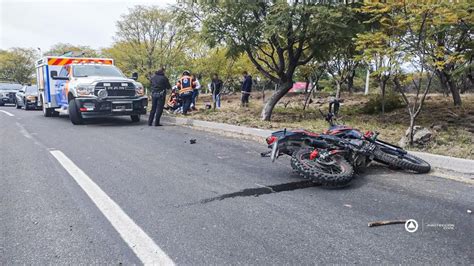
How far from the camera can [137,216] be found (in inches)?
141

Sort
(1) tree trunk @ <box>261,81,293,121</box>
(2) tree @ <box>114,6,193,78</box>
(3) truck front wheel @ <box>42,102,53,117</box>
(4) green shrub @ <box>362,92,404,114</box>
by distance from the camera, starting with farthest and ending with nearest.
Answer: (2) tree @ <box>114,6,193,78</box> < (3) truck front wheel @ <box>42,102,53,117</box> < (4) green shrub @ <box>362,92,404,114</box> < (1) tree trunk @ <box>261,81,293,121</box>

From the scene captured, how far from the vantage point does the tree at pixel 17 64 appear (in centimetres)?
4884

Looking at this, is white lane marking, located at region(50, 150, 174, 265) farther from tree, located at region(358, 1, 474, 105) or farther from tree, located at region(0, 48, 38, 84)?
tree, located at region(0, 48, 38, 84)

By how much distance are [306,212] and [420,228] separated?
109cm

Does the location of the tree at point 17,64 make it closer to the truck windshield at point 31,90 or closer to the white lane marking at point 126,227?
the truck windshield at point 31,90

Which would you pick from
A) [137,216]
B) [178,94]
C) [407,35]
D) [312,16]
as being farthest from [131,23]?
[137,216]

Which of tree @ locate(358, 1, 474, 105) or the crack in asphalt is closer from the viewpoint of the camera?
the crack in asphalt

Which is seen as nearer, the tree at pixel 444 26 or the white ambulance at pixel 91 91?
the tree at pixel 444 26

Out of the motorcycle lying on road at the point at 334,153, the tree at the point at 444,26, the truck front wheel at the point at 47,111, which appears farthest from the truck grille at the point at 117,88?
the tree at the point at 444,26

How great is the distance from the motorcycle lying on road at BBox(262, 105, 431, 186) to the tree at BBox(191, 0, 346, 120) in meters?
4.13

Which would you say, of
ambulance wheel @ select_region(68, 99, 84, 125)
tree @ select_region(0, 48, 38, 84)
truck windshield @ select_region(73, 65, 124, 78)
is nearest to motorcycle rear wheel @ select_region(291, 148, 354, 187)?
ambulance wheel @ select_region(68, 99, 84, 125)

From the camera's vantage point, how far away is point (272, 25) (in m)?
9.19

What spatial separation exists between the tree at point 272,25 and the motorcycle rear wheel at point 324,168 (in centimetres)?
502

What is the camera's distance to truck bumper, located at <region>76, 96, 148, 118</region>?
416 inches
